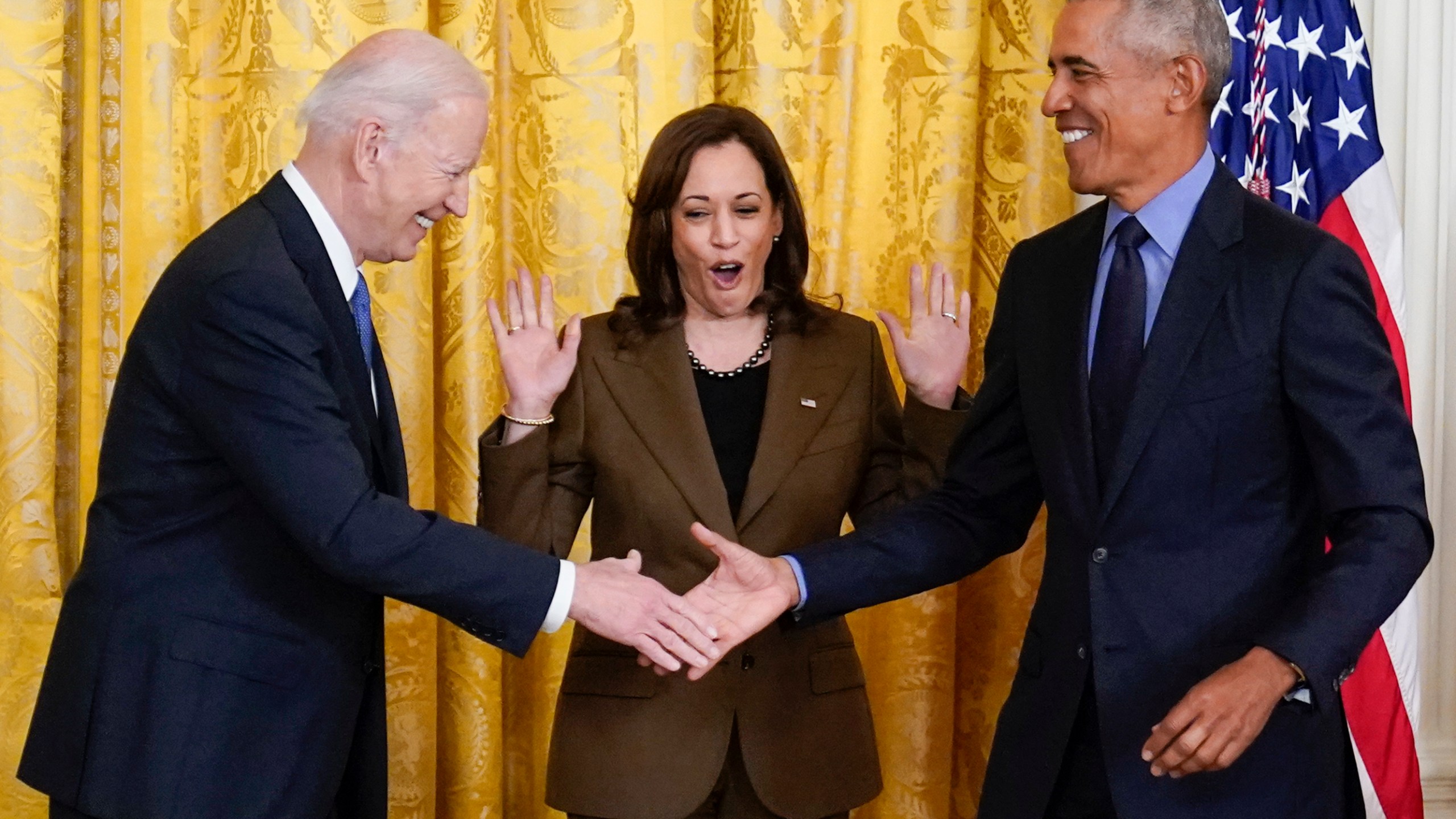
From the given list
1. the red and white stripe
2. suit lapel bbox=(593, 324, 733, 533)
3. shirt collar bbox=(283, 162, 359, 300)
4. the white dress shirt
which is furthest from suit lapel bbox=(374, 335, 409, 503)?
the red and white stripe

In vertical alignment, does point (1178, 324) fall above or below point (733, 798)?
above

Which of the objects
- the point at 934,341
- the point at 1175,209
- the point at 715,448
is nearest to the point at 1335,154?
the point at 934,341

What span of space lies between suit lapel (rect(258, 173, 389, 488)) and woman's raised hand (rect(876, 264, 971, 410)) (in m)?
1.00

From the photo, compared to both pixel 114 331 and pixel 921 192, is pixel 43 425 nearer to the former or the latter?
pixel 114 331

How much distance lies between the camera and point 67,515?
11.9 feet

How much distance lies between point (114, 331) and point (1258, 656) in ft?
9.00

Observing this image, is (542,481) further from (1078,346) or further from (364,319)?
(1078,346)

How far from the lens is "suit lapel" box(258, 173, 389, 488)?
222cm

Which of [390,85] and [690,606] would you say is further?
[690,606]

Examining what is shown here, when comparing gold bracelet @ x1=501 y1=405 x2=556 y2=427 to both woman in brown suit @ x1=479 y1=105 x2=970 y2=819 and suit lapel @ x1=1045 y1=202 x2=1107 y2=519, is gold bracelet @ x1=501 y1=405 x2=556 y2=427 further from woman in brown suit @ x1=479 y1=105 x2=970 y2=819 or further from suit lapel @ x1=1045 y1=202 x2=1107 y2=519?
suit lapel @ x1=1045 y1=202 x2=1107 y2=519

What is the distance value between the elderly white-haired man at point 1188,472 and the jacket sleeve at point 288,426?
0.96 m

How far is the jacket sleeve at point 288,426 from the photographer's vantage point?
2111 mm

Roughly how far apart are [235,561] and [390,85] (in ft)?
2.50

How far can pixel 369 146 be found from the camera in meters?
2.34
